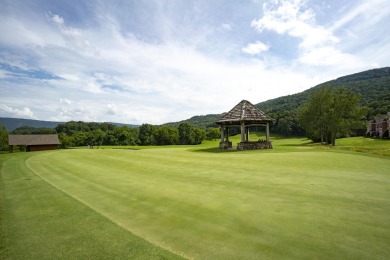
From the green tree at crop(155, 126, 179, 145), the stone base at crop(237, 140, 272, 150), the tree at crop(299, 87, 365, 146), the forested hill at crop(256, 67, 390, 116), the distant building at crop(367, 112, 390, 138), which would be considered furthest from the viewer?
the forested hill at crop(256, 67, 390, 116)

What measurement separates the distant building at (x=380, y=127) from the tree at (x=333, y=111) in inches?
1169

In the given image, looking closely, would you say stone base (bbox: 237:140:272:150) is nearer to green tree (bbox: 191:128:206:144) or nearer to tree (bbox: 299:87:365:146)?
tree (bbox: 299:87:365:146)

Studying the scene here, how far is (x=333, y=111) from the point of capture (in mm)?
41938

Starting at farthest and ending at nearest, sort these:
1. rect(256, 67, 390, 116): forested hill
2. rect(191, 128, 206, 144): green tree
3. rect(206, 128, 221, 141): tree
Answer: rect(206, 128, 221, 141): tree < rect(191, 128, 206, 144): green tree < rect(256, 67, 390, 116): forested hill

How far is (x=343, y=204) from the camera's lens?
6.63m

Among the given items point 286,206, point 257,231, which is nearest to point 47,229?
point 257,231

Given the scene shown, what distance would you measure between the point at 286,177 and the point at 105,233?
7942 millimetres

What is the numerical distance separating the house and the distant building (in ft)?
286

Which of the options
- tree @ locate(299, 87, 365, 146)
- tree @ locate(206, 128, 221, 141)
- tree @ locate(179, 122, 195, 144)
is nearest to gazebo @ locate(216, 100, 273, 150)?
tree @ locate(299, 87, 365, 146)

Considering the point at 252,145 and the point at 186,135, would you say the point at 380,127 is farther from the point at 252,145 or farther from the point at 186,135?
the point at 252,145

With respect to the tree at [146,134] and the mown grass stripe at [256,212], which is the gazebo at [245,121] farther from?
the tree at [146,134]

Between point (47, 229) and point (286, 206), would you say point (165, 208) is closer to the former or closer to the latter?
point (47, 229)

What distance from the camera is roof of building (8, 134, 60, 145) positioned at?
59.9 m

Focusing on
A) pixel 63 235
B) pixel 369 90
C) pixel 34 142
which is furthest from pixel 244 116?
pixel 369 90
